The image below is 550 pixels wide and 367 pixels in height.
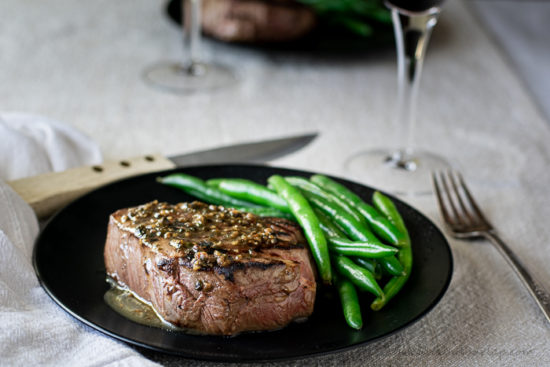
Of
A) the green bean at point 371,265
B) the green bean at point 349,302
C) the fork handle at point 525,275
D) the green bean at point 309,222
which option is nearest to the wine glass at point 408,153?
the fork handle at point 525,275

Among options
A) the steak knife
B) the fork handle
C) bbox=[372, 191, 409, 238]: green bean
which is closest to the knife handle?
the steak knife

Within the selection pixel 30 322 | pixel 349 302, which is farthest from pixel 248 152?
pixel 30 322

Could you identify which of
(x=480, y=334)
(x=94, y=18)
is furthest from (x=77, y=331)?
(x=94, y=18)

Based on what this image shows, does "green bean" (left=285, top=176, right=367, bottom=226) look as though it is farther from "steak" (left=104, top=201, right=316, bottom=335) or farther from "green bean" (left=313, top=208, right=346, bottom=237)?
"steak" (left=104, top=201, right=316, bottom=335)

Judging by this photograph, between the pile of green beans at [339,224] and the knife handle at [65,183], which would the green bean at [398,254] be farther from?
the knife handle at [65,183]

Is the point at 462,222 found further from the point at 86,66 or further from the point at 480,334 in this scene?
the point at 86,66

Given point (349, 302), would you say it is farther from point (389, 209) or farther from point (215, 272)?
point (389, 209)
